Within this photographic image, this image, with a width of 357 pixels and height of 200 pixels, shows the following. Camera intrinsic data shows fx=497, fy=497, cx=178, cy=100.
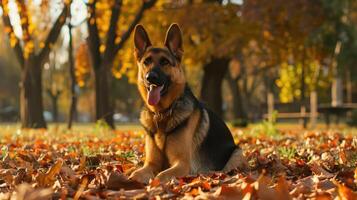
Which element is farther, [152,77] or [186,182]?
[152,77]

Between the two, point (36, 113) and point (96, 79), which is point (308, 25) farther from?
point (36, 113)

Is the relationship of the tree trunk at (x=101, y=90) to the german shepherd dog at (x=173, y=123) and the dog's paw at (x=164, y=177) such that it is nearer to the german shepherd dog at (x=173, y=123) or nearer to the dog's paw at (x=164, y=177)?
the german shepherd dog at (x=173, y=123)

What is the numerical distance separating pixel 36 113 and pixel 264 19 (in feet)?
33.5

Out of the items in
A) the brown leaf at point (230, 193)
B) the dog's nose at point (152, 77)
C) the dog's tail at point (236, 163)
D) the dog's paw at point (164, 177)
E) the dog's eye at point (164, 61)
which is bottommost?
the dog's tail at point (236, 163)

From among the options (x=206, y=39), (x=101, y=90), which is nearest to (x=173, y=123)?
(x=101, y=90)

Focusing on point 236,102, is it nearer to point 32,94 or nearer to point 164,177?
point 32,94

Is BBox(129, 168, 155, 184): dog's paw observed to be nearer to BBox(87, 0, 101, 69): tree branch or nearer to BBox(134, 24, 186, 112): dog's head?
BBox(134, 24, 186, 112): dog's head

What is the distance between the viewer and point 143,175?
192 inches

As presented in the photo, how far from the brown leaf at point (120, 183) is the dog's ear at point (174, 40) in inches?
77.9

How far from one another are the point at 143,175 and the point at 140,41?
5.60 feet

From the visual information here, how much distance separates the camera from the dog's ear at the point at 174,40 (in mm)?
5676

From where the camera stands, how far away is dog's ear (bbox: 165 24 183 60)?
223 inches

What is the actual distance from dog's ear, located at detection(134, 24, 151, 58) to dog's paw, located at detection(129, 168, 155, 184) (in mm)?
1445

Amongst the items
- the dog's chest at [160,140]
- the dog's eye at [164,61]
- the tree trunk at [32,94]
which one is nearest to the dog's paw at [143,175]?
the dog's chest at [160,140]
